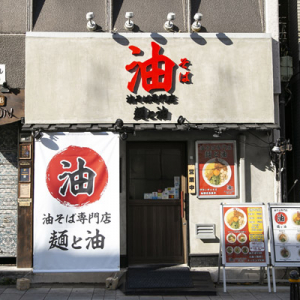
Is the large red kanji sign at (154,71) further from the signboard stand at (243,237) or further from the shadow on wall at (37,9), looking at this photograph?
the signboard stand at (243,237)

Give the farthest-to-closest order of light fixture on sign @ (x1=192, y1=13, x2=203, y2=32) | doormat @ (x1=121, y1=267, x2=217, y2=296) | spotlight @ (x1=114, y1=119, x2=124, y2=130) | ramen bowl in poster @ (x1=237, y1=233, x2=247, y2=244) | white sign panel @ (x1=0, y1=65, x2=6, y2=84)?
white sign panel @ (x1=0, y1=65, x2=6, y2=84), light fixture on sign @ (x1=192, y1=13, x2=203, y2=32), ramen bowl in poster @ (x1=237, y1=233, x2=247, y2=244), spotlight @ (x1=114, y1=119, x2=124, y2=130), doormat @ (x1=121, y1=267, x2=217, y2=296)

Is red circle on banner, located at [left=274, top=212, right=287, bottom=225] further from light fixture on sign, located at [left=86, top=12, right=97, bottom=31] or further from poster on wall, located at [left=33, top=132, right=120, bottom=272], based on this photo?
light fixture on sign, located at [left=86, top=12, right=97, bottom=31]

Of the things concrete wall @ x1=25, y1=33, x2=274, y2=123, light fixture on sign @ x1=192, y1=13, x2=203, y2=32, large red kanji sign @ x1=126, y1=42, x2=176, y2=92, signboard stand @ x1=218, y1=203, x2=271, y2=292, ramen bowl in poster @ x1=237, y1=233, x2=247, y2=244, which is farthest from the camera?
light fixture on sign @ x1=192, y1=13, x2=203, y2=32

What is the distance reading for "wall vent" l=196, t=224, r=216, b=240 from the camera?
9.84 metres

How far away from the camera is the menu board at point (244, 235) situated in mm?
9164

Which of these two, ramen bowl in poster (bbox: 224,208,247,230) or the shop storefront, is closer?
the shop storefront

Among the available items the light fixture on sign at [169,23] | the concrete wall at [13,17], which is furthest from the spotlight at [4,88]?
the light fixture on sign at [169,23]

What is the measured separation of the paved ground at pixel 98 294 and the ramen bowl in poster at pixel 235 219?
140 centimetres

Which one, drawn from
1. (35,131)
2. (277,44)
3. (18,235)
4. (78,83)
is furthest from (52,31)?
(277,44)

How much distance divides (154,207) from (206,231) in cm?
144

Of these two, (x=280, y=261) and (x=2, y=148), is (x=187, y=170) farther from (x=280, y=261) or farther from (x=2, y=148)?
(x=2, y=148)

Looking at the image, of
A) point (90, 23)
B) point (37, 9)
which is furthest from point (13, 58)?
point (90, 23)

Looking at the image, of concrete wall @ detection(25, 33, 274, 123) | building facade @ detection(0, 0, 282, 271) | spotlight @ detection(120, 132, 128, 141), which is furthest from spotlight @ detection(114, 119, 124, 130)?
concrete wall @ detection(25, 33, 274, 123)

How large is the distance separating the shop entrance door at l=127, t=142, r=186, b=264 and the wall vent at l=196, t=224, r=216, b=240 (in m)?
0.43
